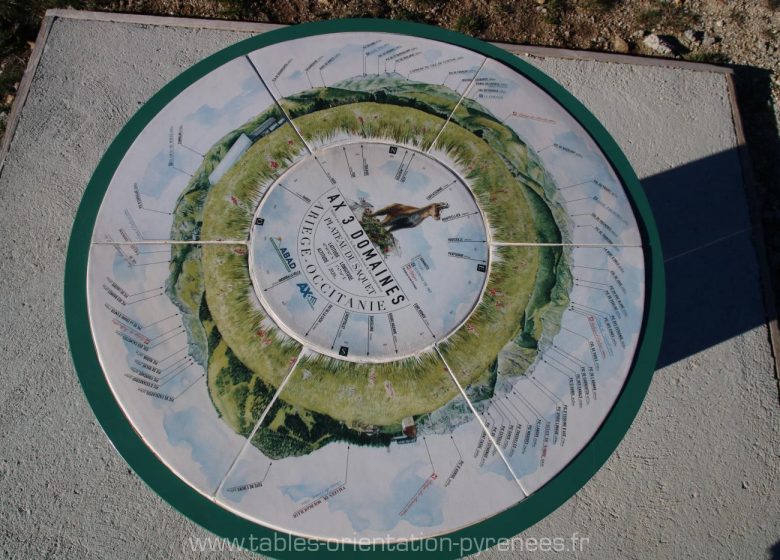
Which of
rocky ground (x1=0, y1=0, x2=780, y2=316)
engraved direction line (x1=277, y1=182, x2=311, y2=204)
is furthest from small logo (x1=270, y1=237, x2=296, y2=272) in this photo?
rocky ground (x1=0, y1=0, x2=780, y2=316)

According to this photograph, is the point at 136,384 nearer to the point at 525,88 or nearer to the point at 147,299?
the point at 147,299

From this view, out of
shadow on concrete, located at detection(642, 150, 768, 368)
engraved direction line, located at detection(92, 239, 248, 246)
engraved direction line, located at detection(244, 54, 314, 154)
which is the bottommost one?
shadow on concrete, located at detection(642, 150, 768, 368)

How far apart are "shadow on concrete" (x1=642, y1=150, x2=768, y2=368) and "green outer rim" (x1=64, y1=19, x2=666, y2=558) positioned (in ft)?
6.26

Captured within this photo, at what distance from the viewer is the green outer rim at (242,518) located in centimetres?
461

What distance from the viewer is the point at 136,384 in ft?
16.0

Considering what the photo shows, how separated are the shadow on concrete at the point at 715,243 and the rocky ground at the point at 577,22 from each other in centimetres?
82

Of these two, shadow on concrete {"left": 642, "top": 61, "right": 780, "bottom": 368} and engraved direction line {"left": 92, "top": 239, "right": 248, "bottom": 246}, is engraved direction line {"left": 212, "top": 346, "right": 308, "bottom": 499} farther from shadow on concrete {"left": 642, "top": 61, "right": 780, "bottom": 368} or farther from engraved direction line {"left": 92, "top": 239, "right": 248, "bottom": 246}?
shadow on concrete {"left": 642, "top": 61, "right": 780, "bottom": 368}

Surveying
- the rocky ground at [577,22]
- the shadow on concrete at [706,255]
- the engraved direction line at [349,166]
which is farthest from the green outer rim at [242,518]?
the rocky ground at [577,22]

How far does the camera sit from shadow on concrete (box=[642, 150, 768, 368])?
6922mm

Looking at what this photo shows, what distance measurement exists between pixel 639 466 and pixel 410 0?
6.00 meters

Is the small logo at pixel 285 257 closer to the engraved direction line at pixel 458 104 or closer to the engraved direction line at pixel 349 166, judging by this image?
the engraved direction line at pixel 349 166

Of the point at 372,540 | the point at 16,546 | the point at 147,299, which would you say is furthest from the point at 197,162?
the point at 16,546

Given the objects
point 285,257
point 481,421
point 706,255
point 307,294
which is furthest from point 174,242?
point 706,255

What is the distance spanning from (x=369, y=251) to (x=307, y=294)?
1.95 feet
